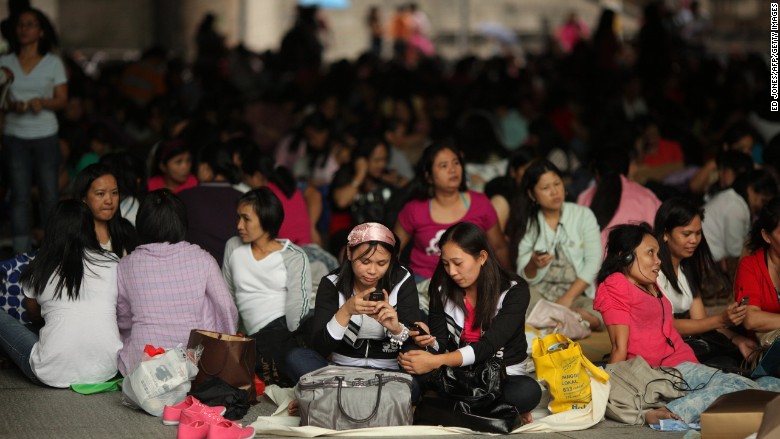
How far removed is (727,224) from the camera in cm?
888

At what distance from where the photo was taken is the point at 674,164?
39.3ft

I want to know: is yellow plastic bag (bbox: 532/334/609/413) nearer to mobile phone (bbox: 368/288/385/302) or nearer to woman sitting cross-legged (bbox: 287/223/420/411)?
woman sitting cross-legged (bbox: 287/223/420/411)

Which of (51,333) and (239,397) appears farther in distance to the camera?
(51,333)

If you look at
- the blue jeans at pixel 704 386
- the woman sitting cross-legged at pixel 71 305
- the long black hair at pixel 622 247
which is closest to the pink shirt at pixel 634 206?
the long black hair at pixel 622 247

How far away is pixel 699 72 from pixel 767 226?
10190 mm

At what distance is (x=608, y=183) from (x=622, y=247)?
7.15 feet

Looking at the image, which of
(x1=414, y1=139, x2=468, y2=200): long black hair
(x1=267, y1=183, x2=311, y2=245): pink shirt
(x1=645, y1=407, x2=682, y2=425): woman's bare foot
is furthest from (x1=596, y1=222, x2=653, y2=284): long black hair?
(x1=267, y1=183, x2=311, y2=245): pink shirt

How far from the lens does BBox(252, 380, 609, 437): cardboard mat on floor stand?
5.98 metres

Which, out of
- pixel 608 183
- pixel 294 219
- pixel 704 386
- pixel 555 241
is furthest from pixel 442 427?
pixel 608 183

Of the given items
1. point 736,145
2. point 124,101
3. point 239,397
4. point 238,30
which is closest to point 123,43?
point 238,30

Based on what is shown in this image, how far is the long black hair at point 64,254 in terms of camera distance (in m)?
6.86

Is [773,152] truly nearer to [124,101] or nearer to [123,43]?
[124,101]

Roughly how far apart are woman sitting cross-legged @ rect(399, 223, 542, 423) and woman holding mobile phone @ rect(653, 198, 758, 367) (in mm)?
1311

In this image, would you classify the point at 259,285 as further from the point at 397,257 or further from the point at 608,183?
the point at 608,183
